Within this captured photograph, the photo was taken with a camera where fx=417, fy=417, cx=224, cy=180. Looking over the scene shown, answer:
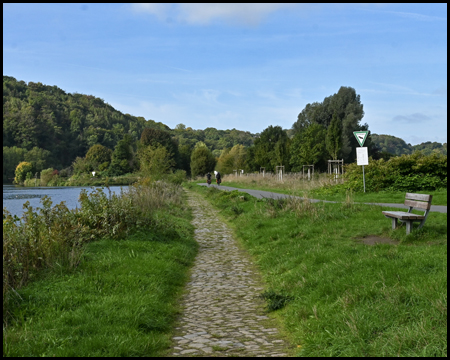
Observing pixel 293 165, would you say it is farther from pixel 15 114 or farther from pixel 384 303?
pixel 384 303

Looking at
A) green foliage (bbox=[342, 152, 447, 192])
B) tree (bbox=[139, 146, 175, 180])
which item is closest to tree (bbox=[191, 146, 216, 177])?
tree (bbox=[139, 146, 175, 180])

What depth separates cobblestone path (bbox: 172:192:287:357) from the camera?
4.64 metres

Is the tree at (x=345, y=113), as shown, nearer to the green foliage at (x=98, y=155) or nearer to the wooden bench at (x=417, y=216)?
the green foliage at (x=98, y=155)

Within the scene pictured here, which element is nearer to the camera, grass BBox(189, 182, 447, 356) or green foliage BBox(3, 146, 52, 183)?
grass BBox(189, 182, 447, 356)

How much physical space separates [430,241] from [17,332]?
298 inches

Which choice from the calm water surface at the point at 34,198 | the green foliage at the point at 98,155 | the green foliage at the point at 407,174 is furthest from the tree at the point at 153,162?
the green foliage at the point at 98,155

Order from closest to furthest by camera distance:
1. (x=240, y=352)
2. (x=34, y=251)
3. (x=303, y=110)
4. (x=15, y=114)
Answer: (x=240, y=352) → (x=34, y=251) → (x=15, y=114) → (x=303, y=110)

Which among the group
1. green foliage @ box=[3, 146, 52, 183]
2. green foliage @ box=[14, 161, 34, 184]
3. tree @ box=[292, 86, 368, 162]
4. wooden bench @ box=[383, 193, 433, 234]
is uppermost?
tree @ box=[292, 86, 368, 162]

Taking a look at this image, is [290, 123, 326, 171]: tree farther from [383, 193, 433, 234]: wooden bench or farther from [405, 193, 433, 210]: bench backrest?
[383, 193, 433, 234]: wooden bench

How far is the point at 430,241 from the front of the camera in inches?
335

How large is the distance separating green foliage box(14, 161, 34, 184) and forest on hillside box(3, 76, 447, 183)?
40cm

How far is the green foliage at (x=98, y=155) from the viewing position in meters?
75.6

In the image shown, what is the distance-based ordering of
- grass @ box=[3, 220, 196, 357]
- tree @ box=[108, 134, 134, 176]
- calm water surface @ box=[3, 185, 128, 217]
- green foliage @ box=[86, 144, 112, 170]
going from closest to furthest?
grass @ box=[3, 220, 196, 357], calm water surface @ box=[3, 185, 128, 217], tree @ box=[108, 134, 134, 176], green foliage @ box=[86, 144, 112, 170]

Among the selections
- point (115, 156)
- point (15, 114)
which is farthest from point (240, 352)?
point (115, 156)
